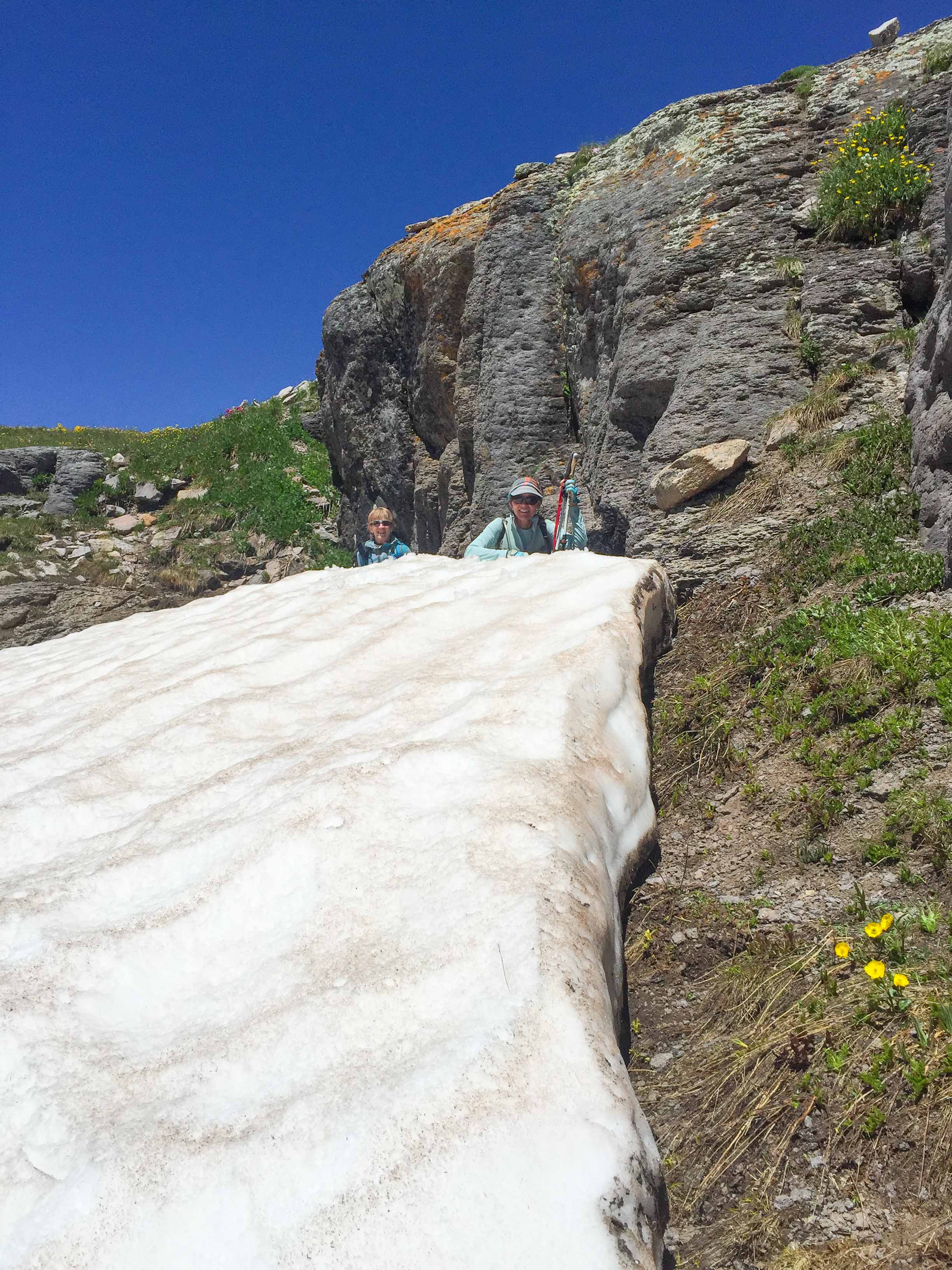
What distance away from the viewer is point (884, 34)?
9.12 metres

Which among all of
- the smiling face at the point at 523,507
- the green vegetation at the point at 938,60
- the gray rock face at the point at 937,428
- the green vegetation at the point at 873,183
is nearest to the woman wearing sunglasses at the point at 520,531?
the smiling face at the point at 523,507

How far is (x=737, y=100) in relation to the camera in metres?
9.13

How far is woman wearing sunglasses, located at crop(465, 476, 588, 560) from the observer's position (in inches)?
307

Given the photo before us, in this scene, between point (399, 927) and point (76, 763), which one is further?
point (76, 763)

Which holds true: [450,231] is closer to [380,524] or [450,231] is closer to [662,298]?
[662,298]

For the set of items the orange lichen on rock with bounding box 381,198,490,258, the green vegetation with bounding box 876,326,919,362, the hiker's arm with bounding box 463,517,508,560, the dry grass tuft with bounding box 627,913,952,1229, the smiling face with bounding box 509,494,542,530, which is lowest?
the dry grass tuft with bounding box 627,913,952,1229


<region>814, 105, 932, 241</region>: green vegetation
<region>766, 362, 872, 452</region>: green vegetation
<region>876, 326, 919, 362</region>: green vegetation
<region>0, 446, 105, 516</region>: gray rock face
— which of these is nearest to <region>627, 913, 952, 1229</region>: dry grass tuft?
<region>766, 362, 872, 452</region>: green vegetation

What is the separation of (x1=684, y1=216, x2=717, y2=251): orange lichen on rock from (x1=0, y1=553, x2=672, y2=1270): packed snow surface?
6.18 m

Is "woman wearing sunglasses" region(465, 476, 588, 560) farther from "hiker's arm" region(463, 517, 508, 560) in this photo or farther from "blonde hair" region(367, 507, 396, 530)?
"blonde hair" region(367, 507, 396, 530)

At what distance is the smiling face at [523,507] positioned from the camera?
7820 mm

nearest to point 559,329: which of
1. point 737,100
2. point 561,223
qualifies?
point 561,223

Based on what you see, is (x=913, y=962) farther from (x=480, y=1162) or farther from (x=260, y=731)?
(x=260, y=731)

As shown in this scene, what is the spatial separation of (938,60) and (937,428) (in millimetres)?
5870

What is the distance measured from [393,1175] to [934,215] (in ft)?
28.7
